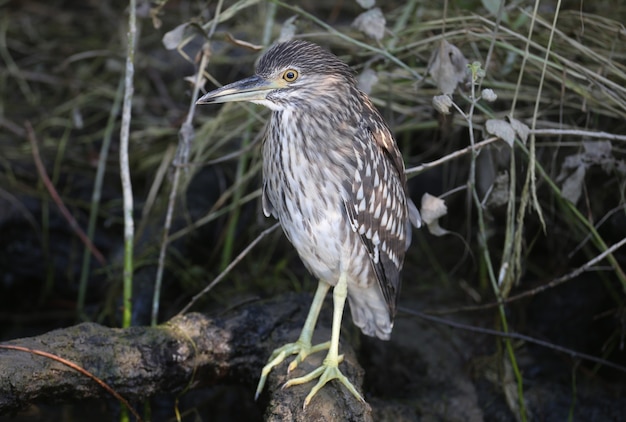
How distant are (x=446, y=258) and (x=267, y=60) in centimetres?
229

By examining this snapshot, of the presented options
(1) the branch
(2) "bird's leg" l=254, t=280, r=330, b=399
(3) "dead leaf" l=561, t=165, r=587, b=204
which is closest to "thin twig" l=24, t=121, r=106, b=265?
(1) the branch

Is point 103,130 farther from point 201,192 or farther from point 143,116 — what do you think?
point 201,192

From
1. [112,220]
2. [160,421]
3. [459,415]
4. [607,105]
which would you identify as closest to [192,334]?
[160,421]

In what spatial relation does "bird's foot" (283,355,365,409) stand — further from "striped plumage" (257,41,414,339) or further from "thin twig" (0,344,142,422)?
"thin twig" (0,344,142,422)

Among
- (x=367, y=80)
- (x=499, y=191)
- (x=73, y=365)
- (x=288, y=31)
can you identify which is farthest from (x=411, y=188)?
(x=73, y=365)

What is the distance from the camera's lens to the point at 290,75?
3.05 metres

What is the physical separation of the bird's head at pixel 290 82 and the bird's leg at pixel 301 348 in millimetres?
848

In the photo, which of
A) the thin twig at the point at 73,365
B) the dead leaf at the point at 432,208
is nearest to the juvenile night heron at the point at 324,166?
the dead leaf at the point at 432,208

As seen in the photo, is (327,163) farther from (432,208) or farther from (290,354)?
(290,354)

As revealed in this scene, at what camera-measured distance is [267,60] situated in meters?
3.04

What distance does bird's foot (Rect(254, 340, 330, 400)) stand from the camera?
3211 millimetres

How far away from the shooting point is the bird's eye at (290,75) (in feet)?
9.97

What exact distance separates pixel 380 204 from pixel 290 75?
2.00ft

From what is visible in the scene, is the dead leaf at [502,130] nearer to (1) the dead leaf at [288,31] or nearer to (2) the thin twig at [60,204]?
(1) the dead leaf at [288,31]
